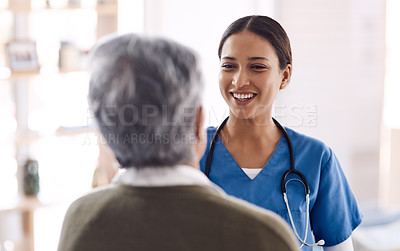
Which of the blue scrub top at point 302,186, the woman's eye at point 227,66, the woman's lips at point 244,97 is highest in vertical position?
the woman's eye at point 227,66

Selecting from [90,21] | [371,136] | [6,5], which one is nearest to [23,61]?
[6,5]

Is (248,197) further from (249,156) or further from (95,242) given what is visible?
(95,242)

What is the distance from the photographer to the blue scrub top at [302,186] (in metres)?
1.32

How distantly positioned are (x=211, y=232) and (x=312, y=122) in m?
2.22

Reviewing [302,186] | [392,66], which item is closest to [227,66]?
[302,186]

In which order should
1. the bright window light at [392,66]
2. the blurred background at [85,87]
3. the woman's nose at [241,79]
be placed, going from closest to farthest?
the woman's nose at [241,79], the blurred background at [85,87], the bright window light at [392,66]

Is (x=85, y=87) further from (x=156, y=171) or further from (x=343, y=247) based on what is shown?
(x=156, y=171)

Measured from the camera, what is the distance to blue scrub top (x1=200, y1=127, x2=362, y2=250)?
4.33 ft

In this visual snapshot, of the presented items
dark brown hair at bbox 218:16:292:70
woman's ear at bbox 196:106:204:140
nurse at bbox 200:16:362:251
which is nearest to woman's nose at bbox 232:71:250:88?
nurse at bbox 200:16:362:251

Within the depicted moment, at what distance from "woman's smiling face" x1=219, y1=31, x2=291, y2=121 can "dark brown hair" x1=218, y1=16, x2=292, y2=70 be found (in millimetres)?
11

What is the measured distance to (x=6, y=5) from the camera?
8.69 ft

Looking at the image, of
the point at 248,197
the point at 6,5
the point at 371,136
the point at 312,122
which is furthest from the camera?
the point at 371,136

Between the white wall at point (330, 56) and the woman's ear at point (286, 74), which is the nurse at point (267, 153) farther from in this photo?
the white wall at point (330, 56)

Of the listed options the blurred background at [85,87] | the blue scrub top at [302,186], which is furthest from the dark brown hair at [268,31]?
the blurred background at [85,87]
